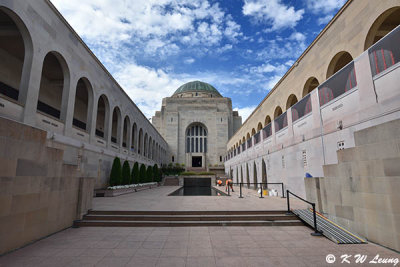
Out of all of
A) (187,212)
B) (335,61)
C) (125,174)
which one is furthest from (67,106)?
(335,61)

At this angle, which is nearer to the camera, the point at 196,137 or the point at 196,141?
the point at 196,141

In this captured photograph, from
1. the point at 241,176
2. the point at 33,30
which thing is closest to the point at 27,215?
the point at 33,30

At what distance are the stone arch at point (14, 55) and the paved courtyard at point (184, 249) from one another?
7.45m

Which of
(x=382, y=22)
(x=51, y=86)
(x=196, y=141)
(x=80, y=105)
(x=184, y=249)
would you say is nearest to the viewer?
(x=184, y=249)

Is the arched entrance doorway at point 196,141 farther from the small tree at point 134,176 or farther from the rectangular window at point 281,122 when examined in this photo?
the rectangular window at point 281,122

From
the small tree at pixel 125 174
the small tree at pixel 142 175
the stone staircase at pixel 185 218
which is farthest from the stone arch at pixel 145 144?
the stone staircase at pixel 185 218

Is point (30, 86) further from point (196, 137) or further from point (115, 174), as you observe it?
point (196, 137)

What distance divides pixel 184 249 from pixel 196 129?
45671 mm

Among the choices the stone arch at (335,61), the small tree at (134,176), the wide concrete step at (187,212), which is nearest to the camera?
the wide concrete step at (187,212)

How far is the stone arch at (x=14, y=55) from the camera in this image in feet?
30.2

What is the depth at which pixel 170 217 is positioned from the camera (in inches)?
298

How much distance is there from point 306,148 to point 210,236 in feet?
28.4

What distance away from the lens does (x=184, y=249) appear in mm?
5027

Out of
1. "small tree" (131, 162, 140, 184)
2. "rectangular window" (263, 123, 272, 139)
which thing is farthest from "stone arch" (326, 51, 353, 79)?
"small tree" (131, 162, 140, 184)
